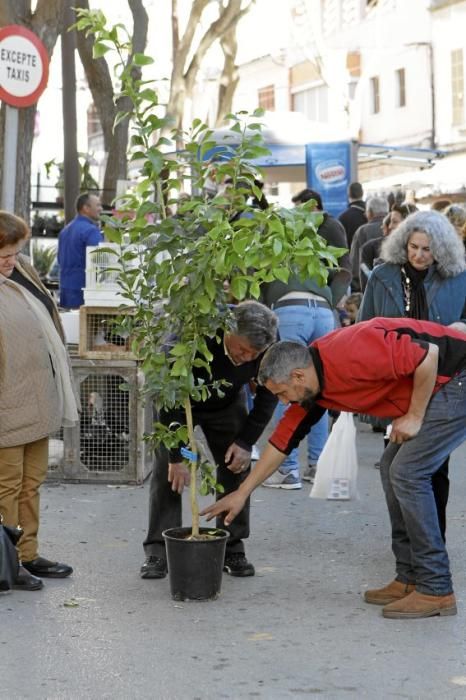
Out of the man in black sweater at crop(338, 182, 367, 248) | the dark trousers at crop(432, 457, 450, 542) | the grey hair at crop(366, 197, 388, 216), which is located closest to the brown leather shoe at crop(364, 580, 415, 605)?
the dark trousers at crop(432, 457, 450, 542)

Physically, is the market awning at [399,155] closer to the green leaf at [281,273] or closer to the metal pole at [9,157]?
the metal pole at [9,157]

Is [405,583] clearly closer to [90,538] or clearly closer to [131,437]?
[90,538]

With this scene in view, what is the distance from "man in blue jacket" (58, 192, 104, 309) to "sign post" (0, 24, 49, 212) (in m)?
2.68

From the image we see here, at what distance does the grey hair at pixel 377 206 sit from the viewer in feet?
40.8

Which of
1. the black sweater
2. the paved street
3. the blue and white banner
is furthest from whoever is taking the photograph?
the blue and white banner

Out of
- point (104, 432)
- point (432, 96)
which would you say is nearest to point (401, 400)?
point (104, 432)

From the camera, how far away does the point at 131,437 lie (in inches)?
344

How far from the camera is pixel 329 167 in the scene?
54.4 ft

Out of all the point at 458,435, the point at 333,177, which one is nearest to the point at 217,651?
the point at 458,435

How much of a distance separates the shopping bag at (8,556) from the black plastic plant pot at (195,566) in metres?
0.67

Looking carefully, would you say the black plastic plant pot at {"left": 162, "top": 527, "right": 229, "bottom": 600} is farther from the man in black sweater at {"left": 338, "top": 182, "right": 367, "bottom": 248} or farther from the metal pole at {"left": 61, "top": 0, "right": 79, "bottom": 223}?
the metal pole at {"left": 61, "top": 0, "right": 79, "bottom": 223}

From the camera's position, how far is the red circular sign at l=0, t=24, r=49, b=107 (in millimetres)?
9078

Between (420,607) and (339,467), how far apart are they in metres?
1.77

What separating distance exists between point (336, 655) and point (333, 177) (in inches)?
471
